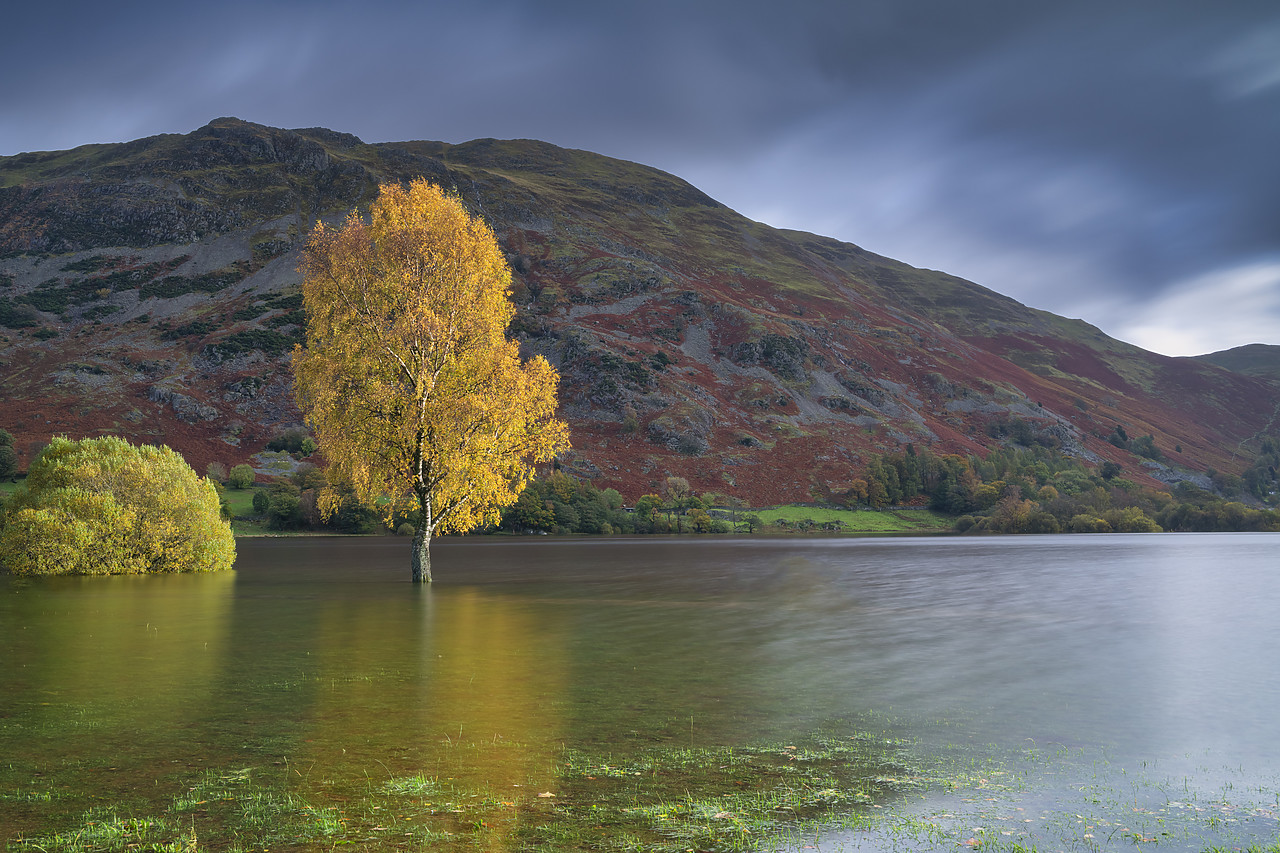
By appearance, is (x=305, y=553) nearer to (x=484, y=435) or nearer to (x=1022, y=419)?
(x=484, y=435)

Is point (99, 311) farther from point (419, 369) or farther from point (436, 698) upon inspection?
point (436, 698)

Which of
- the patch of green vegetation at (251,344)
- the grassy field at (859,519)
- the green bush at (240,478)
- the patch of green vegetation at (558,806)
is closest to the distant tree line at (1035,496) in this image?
the grassy field at (859,519)

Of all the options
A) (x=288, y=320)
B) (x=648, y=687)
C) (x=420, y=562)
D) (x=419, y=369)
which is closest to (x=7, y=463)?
(x=288, y=320)

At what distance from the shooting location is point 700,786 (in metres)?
8.67

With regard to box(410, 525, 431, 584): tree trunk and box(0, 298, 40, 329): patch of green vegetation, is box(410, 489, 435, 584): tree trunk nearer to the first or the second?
box(410, 525, 431, 584): tree trunk

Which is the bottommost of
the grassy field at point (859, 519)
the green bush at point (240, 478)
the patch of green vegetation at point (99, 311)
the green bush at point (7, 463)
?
the grassy field at point (859, 519)

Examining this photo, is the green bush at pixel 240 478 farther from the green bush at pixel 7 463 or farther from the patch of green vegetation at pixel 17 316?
the patch of green vegetation at pixel 17 316

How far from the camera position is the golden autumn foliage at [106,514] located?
41.2 metres

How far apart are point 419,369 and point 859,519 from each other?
105954 millimetres

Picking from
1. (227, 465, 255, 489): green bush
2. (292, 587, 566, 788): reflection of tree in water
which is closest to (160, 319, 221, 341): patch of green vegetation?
(227, 465, 255, 489): green bush

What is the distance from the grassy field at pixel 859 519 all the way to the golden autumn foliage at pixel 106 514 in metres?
92.7

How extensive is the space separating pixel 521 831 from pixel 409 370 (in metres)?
32.2

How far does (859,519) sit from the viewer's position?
13088 centimetres

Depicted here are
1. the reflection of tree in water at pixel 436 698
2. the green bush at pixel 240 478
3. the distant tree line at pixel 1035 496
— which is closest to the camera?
the reflection of tree in water at pixel 436 698
